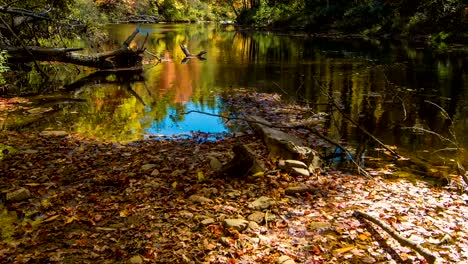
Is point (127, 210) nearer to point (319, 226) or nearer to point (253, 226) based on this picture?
point (253, 226)

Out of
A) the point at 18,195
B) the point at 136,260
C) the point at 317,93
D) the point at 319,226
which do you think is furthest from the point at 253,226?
the point at 317,93

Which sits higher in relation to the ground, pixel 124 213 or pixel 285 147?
pixel 285 147

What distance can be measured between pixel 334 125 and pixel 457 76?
371 inches

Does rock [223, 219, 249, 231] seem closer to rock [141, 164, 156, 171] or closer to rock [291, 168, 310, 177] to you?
rock [291, 168, 310, 177]

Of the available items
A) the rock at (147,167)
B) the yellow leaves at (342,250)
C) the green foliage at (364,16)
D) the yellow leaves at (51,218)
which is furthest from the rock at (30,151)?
the green foliage at (364,16)

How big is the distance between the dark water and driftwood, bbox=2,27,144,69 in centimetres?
125

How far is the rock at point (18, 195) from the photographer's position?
5.81m

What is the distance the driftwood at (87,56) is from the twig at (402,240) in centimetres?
1194

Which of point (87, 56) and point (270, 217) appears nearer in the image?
point (270, 217)

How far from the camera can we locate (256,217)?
5438 mm

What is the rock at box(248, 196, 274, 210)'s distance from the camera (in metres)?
5.74

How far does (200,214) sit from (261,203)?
2.96ft

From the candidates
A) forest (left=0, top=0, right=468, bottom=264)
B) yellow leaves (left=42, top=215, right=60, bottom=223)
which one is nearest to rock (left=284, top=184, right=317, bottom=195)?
forest (left=0, top=0, right=468, bottom=264)

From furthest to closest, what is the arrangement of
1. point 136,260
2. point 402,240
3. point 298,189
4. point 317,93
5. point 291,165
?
1. point 317,93
2. point 291,165
3. point 298,189
4. point 402,240
5. point 136,260
